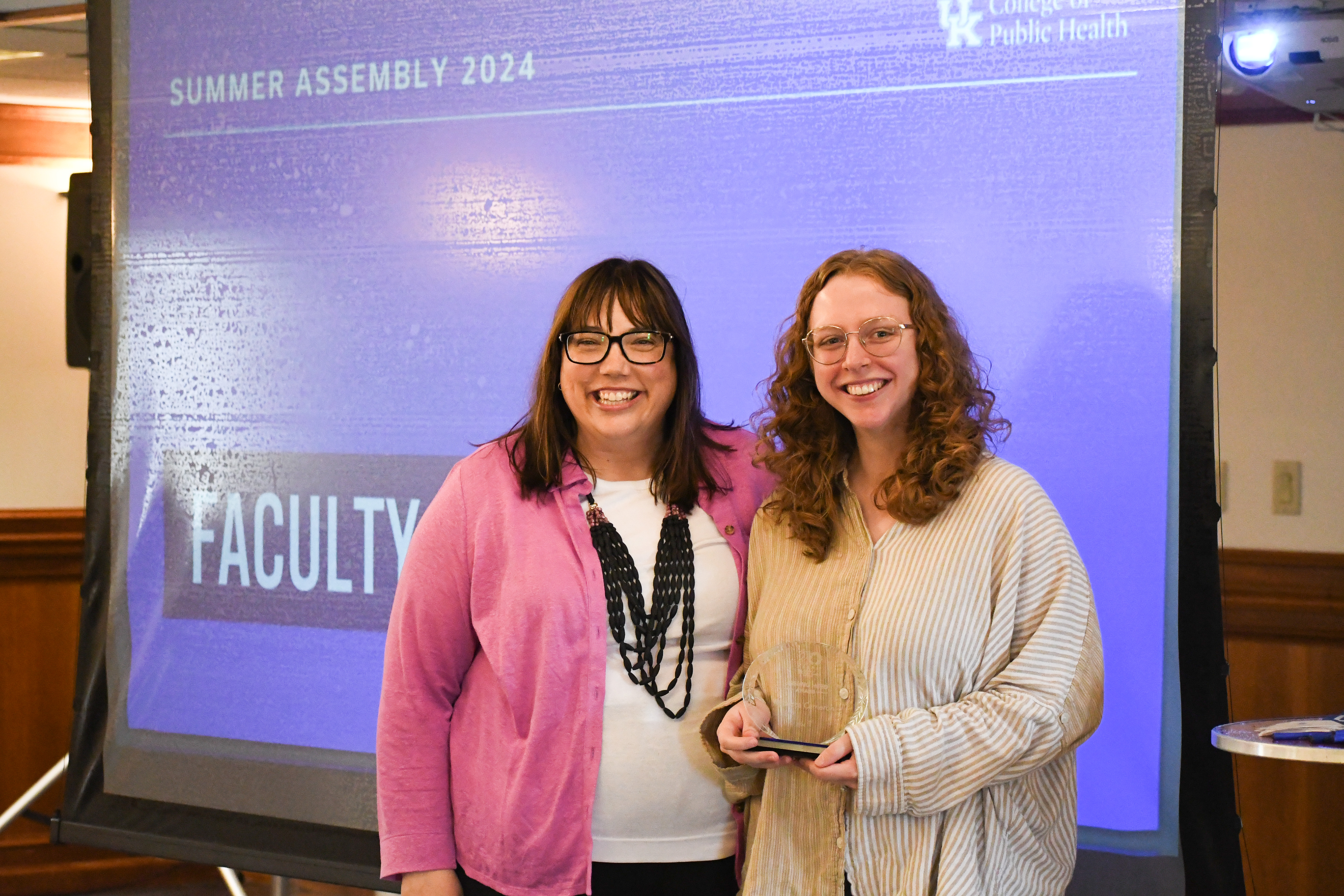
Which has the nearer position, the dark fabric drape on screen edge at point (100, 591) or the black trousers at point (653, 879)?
the black trousers at point (653, 879)

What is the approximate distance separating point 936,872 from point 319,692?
1.64 meters

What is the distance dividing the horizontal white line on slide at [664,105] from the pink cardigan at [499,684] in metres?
0.96

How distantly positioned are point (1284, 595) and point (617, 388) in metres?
1.93

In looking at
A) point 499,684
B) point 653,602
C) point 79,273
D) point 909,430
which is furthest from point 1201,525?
point 79,273

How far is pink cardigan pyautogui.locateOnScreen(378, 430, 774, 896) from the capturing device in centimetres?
140

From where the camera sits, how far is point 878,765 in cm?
120

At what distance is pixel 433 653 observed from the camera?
1.46 metres

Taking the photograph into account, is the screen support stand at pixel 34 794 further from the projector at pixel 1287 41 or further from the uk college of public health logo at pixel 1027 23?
the projector at pixel 1287 41

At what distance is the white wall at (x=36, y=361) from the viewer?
136 inches

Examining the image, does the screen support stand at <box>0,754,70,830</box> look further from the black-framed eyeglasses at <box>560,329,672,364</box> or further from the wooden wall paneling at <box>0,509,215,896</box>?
the black-framed eyeglasses at <box>560,329,672,364</box>

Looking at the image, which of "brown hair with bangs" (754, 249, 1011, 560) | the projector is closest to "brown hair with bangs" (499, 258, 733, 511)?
"brown hair with bangs" (754, 249, 1011, 560)

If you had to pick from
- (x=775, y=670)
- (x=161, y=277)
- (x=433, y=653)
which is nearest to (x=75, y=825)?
(x=161, y=277)

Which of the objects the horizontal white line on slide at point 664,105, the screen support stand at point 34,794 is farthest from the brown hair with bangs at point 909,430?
the screen support stand at point 34,794

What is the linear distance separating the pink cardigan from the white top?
2cm
